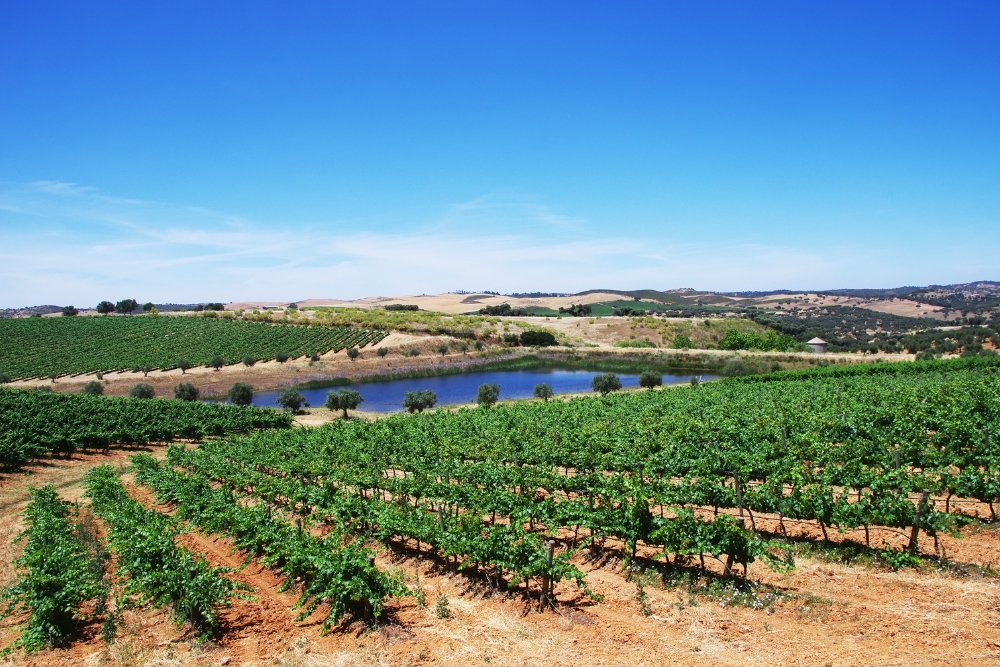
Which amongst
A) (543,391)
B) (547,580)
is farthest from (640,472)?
(543,391)

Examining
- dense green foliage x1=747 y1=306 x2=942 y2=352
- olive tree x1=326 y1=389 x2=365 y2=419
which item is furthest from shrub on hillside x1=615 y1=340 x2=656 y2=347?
olive tree x1=326 y1=389 x2=365 y2=419

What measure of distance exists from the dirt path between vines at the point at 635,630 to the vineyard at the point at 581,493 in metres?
0.43

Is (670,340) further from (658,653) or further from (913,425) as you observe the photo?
(658,653)

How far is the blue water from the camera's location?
171 feet

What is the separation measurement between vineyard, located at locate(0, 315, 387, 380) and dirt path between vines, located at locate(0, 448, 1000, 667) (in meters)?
63.8

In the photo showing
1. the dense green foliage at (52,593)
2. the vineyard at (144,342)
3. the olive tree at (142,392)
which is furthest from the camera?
the vineyard at (144,342)

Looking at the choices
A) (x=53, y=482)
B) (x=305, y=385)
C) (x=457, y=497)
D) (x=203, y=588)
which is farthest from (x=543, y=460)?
(x=305, y=385)

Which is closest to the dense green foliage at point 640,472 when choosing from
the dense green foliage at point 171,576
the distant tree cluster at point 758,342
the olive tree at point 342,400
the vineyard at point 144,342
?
the dense green foliage at point 171,576

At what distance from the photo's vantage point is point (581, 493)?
13.9m

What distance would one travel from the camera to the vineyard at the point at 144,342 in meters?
66.2

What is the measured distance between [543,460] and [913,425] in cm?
1119

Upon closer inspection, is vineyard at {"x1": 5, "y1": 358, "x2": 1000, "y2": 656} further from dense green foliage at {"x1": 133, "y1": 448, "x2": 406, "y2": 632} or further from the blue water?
the blue water

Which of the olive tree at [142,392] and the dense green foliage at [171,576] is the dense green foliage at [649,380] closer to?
the olive tree at [142,392]

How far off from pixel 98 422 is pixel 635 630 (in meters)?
30.4
